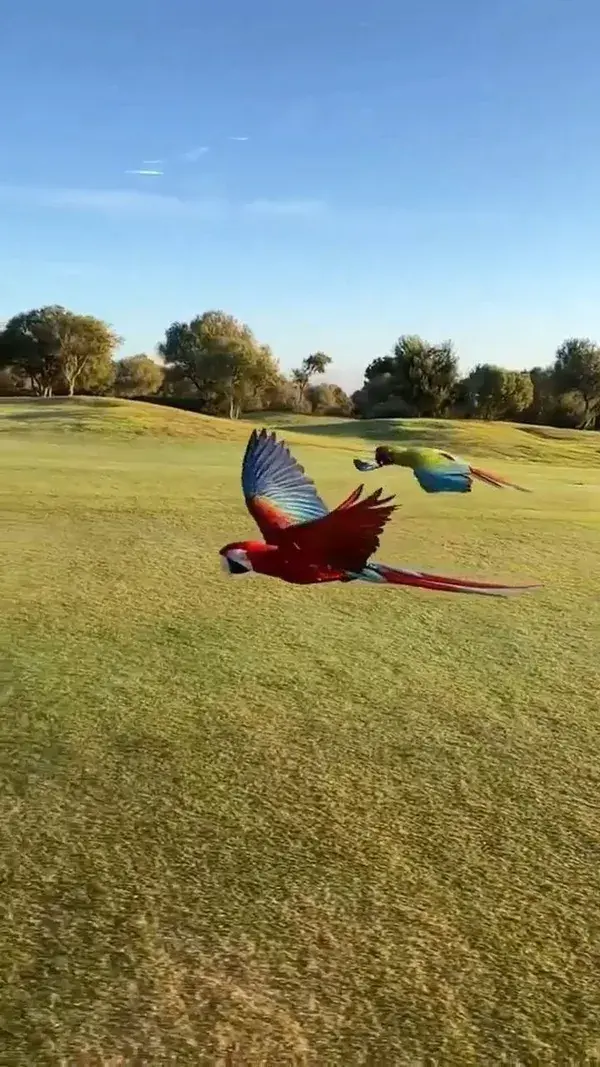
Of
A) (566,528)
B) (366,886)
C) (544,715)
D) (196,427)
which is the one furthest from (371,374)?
(366,886)

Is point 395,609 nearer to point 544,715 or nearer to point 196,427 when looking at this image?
point 544,715

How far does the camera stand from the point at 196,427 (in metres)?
12.1

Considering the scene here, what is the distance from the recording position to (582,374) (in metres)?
20.4

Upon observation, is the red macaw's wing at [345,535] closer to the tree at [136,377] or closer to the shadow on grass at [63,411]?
the shadow on grass at [63,411]

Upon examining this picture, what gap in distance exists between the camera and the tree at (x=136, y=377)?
20.8m

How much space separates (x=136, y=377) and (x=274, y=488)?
17775mm

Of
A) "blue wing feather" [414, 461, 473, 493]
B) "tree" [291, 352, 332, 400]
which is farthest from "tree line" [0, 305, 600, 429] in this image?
"blue wing feather" [414, 461, 473, 493]

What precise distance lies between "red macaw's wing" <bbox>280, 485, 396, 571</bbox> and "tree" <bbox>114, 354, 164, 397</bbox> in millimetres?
17351

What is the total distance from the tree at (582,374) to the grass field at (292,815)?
15.4 meters

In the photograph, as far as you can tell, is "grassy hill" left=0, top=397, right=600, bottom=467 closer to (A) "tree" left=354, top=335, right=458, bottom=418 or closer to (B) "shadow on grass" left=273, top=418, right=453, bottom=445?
(B) "shadow on grass" left=273, top=418, right=453, bottom=445

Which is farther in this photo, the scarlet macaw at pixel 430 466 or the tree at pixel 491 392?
the tree at pixel 491 392

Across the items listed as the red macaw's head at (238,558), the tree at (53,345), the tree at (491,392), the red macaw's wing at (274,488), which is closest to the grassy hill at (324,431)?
the tree at (491,392)

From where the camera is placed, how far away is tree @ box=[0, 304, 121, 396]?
19844mm

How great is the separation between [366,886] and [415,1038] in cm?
55
